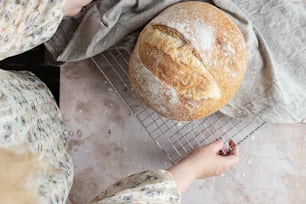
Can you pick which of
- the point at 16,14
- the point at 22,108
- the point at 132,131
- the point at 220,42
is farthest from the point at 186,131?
the point at 16,14

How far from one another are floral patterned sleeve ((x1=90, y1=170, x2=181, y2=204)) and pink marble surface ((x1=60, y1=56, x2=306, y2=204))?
Result: 0.21 meters

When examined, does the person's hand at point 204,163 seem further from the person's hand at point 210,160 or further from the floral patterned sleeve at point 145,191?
the floral patterned sleeve at point 145,191

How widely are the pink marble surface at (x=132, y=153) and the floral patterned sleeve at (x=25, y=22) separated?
0.94 ft

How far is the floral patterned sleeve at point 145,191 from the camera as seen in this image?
2.52 ft

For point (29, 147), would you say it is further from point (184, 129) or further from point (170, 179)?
point (184, 129)

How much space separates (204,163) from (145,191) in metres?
0.22

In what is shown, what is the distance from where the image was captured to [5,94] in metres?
0.79

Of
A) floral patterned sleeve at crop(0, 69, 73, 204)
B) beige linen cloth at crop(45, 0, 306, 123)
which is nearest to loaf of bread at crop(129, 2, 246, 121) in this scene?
beige linen cloth at crop(45, 0, 306, 123)

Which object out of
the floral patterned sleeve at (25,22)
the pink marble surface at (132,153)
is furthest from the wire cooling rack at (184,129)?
the floral patterned sleeve at (25,22)

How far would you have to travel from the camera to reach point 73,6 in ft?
3.04

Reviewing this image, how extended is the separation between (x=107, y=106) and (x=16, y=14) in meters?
0.43

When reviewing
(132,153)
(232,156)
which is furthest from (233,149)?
(132,153)

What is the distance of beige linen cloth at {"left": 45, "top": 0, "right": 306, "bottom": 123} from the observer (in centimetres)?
99

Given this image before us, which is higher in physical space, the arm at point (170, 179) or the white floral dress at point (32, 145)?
the white floral dress at point (32, 145)
